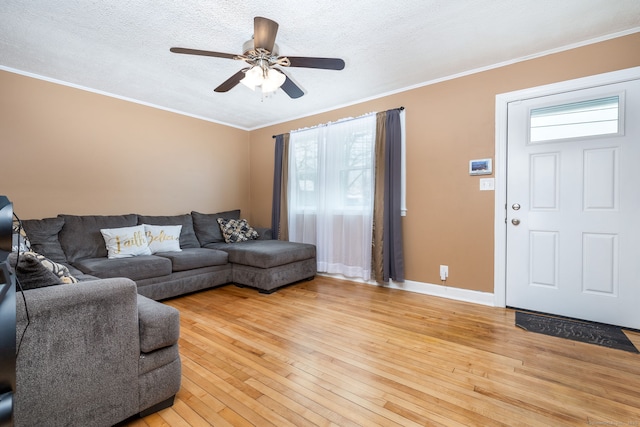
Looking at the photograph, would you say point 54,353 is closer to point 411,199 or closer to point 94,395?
point 94,395

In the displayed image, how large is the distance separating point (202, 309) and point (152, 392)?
1.60m

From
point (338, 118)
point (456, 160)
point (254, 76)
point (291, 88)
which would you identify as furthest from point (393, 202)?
point (254, 76)

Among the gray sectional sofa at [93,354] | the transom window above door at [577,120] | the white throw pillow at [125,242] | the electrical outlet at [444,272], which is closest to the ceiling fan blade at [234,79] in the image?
the gray sectional sofa at [93,354]

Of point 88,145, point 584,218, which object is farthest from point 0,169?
point 584,218

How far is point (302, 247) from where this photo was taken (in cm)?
402

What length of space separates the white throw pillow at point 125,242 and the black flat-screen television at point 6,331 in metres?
2.95

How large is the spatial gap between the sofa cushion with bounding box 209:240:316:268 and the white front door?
2.34m

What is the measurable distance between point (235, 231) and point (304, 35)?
2.87 meters

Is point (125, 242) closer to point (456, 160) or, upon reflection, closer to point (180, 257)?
point (180, 257)

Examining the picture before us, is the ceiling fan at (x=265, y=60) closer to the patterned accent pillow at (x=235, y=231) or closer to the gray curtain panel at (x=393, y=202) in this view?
the gray curtain panel at (x=393, y=202)

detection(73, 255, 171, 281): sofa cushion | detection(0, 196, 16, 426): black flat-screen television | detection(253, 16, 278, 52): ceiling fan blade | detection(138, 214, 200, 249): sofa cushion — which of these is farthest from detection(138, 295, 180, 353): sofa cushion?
detection(138, 214, 200, 249): sofa cushion

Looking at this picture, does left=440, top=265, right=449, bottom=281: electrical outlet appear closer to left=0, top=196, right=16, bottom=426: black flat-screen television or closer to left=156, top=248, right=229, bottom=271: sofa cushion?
left=156, top=248, right=229, bottom=271: sofa cushion

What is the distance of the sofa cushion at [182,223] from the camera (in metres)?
3.86

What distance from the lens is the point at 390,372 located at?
1.85 meters
